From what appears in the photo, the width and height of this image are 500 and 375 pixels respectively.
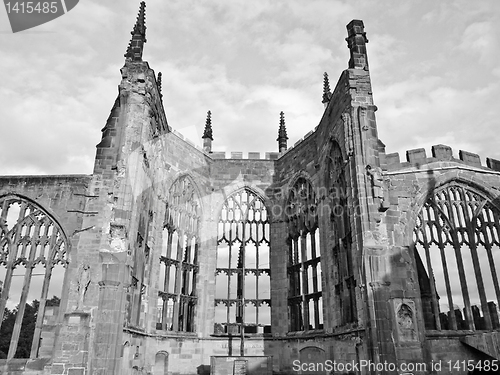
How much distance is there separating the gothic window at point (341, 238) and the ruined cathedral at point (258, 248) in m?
0.10

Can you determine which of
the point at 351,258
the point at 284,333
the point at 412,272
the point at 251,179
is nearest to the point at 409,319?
the point at 412,272

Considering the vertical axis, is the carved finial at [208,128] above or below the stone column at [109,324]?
above

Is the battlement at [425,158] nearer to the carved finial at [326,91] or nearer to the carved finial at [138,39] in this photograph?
the carved finial at [326,91]

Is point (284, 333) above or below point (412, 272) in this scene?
below

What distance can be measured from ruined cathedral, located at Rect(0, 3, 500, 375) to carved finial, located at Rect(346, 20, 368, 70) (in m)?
0.05

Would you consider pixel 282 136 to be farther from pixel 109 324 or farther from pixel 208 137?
pixel 109 324

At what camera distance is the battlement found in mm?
16328

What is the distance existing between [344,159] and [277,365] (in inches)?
415

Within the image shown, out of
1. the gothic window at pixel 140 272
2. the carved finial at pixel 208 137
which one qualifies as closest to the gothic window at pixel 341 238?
the gothic window at pixel 140 272

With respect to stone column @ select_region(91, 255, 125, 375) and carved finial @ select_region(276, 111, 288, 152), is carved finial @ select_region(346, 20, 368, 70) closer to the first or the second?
carved finial @ select_region(276, 111, 288, 152)

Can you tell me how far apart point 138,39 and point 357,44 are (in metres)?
9.67

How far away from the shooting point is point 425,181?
1616cm

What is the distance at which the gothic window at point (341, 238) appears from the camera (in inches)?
641

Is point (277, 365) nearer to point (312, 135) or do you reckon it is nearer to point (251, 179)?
point (251, 179)
